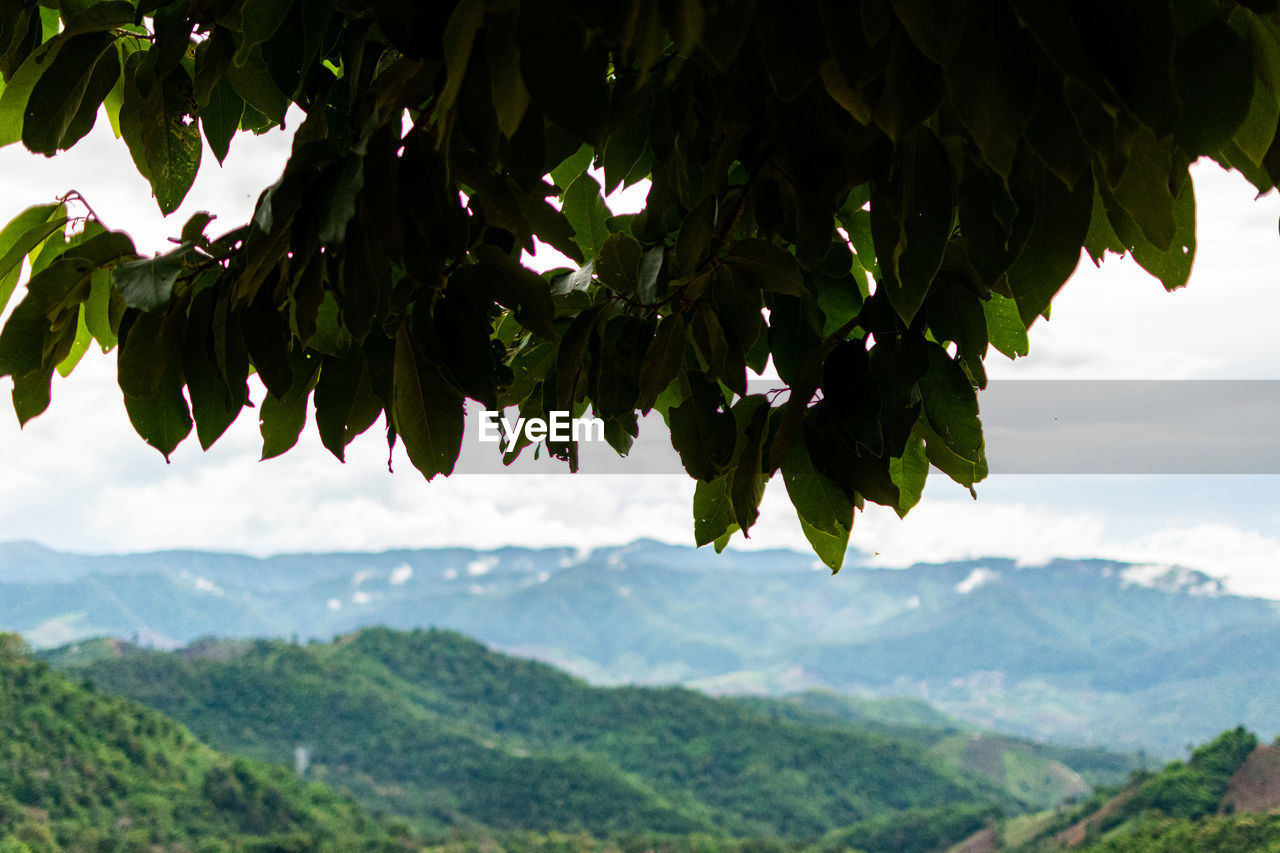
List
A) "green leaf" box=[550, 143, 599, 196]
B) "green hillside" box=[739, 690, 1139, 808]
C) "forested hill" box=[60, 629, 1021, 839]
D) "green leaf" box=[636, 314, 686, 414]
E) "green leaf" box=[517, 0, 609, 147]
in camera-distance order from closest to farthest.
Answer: "green leaf" box=[517, 0, 609, 147] < "green leaf" box=[636, 314, 686, 414] < "green leaf" box=[550, 143, 599, 196] < "forested hill" box=[60, 629, 1021, 839] < "green hillside" box=[739, 690, 1139, 808]

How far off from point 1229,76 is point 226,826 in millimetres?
12343

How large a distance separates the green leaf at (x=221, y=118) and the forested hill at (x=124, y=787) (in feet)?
34.9

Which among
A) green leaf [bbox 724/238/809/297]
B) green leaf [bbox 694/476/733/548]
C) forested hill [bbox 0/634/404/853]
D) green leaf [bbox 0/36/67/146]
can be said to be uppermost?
green leaf [bbox 0/36/67/146]

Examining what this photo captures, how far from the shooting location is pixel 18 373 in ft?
1.75

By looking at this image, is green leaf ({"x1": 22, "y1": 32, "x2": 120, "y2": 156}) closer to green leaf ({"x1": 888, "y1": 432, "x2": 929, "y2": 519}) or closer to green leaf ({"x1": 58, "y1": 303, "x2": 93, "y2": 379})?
green leaf ({"x1": 58, "y1": 303, "x2": 93, "y2": 379})

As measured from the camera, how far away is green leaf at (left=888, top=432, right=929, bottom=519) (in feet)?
2.07

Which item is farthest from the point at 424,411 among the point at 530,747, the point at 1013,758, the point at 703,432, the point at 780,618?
the point at 780,618

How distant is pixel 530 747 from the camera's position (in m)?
17.2

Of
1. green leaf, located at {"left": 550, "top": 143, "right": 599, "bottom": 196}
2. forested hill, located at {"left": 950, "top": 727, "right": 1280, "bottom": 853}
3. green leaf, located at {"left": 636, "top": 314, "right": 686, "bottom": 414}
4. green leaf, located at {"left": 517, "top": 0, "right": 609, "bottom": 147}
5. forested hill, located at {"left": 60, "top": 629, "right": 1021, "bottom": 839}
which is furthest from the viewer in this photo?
forested hill, located at {"left": 60, "top": 629, "right": 1021, "bottom": 839}

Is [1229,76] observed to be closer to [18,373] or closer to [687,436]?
[687,436]

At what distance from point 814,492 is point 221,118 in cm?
40

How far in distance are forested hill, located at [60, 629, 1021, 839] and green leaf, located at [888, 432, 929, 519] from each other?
45.7ft

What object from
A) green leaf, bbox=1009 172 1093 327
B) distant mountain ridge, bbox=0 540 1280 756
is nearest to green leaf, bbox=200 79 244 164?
green leaf, bbox=1009 172 1093 327

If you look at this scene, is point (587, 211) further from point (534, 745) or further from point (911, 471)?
point (534, 745)
